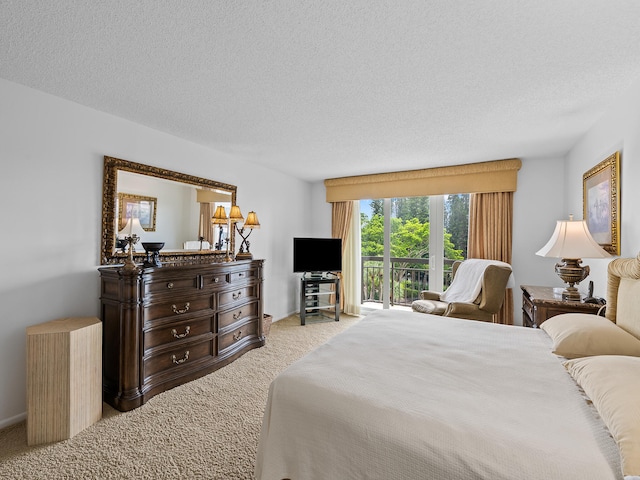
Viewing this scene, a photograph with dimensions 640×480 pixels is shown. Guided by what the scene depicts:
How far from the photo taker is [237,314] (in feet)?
11.2

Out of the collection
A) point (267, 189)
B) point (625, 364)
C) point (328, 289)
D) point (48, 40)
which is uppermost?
point (48, 40)

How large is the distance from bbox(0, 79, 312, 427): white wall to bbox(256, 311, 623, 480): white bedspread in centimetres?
208

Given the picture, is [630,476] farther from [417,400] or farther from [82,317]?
[82,317]

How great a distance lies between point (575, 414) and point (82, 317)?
10.5 feet

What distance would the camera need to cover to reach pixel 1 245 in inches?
83.1

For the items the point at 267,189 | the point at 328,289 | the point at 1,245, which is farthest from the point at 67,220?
the point at 328,289

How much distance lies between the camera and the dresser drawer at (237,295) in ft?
10.5

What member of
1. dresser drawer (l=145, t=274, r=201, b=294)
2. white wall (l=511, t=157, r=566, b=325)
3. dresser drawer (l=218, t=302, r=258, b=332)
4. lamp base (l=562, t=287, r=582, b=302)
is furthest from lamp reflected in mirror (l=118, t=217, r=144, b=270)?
white wall (l=511, t=157, r=566, b=325)

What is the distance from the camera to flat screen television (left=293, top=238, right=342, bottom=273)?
485cm

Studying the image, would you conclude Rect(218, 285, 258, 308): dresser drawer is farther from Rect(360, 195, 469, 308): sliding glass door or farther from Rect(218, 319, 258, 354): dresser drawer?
Rect(360, 195, 469, 308): sliding glass door

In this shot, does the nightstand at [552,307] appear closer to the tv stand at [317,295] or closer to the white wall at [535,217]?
the white wall at [535,217]

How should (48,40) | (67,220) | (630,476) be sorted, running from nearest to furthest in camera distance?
(630,476) → (48,40) → (67,220)

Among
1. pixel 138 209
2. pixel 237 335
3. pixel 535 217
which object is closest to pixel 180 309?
pixel 237 335

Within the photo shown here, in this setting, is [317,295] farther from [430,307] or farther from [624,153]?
[624,153]
